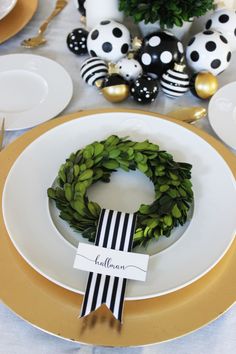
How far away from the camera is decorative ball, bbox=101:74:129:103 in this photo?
0.73m

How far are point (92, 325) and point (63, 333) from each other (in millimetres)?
31

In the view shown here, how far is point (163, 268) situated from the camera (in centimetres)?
46

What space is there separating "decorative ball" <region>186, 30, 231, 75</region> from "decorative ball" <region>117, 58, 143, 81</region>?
11cm

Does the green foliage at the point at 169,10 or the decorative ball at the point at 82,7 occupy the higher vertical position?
the green foliage at the point at 169,10

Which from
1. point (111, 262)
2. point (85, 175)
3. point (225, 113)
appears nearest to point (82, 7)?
point (225, 113)

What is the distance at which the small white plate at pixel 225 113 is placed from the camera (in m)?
0.68

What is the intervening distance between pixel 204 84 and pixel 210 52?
64mm

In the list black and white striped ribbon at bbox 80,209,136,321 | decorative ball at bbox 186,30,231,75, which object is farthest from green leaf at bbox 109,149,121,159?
decorative ball at bbox 186,30,231,75

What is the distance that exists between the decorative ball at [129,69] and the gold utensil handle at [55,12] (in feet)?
0.96

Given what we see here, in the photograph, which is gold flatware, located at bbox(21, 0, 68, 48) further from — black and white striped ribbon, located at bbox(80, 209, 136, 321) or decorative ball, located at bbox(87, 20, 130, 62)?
black and white striped ribbon, located at bbox(80, 209, 136, 321)

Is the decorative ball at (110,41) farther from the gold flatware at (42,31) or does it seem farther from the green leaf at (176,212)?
the green leaf at (176,212)

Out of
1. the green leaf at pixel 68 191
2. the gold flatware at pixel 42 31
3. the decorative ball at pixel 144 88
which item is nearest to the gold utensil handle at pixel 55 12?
the gold flatware at pixel 42 31

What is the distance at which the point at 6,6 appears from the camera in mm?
902

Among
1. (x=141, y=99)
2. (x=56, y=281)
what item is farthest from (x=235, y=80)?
(x=56, y=281)
